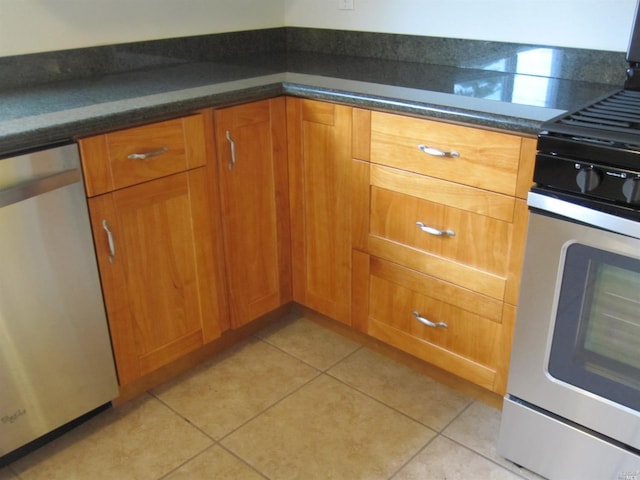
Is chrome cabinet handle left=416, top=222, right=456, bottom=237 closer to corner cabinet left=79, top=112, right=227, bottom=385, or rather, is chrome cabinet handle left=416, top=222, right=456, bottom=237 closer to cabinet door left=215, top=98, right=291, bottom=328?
cabinet door left=215, top=98, right=291, bottom=328

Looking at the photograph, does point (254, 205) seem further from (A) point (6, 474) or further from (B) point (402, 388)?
(A) point (6, 474)

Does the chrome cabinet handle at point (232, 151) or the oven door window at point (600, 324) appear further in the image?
the chrome cabinet handle at point (232, 151)

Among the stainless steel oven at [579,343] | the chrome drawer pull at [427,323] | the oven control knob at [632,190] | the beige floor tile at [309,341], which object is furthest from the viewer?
the beige floor tile at [309,341]

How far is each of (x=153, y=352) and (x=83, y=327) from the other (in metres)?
0.27

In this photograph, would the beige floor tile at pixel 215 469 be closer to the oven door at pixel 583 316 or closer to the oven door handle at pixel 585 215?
the oven door at pixel 583 316

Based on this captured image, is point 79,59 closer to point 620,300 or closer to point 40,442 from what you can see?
point 40,442

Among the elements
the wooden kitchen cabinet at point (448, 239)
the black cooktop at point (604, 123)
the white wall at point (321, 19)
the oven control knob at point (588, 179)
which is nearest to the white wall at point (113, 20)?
the white wall at point (321, 19)

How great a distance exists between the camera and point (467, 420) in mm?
1859

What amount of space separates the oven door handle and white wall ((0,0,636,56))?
2.55 ft

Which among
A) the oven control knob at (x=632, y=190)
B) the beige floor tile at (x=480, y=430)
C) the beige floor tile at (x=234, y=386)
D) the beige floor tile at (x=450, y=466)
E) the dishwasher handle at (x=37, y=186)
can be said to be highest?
the oven control knob at (x=632, y=190)

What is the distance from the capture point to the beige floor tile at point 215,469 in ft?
5.48

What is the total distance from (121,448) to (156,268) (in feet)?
1.71

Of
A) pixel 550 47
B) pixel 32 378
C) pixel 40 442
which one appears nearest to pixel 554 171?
pixel 550 47

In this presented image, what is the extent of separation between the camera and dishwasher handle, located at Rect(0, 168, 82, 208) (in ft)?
4.70
